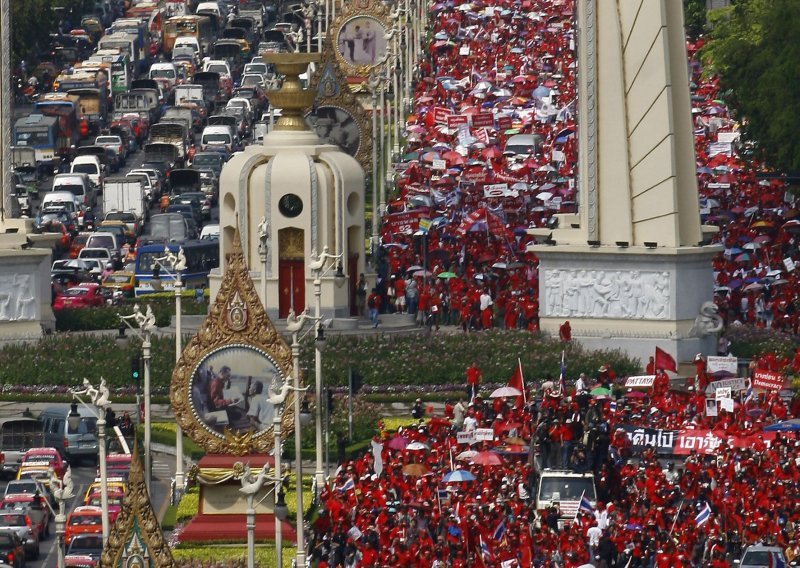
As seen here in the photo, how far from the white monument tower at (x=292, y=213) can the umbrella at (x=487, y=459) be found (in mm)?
20729

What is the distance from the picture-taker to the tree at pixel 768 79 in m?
109

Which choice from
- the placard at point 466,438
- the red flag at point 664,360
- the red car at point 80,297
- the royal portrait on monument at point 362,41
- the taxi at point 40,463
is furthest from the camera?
the royal portrait on monument at point 362,41

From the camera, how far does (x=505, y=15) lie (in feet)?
489

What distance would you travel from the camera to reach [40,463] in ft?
249

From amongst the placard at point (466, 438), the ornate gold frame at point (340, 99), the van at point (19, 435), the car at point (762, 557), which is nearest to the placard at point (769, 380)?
the placard at point (466, 438)

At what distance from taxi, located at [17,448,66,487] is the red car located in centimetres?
2101

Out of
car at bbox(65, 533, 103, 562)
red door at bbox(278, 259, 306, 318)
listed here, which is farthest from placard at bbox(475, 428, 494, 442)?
red door at bbox(278, 259, 306, 318)

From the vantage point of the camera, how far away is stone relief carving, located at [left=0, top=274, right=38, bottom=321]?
93250 mm

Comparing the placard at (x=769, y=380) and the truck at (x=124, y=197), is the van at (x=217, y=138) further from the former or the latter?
the placard at (x=769, y=380)

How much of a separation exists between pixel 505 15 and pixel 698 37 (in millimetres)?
8226

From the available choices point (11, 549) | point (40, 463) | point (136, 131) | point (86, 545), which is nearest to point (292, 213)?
point (40, 463)

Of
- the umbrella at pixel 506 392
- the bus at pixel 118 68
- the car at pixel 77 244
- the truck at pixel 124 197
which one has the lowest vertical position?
the umbrella at pixel 506 392

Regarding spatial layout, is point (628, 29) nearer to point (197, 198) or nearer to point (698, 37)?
point (197, 198)

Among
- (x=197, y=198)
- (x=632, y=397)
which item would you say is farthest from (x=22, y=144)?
(x=632, y=397)
